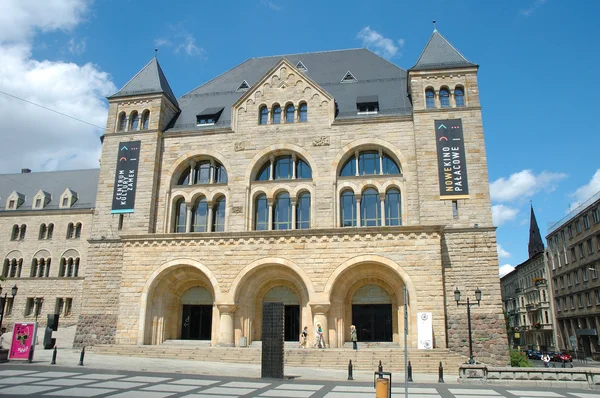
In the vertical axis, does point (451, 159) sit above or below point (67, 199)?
below

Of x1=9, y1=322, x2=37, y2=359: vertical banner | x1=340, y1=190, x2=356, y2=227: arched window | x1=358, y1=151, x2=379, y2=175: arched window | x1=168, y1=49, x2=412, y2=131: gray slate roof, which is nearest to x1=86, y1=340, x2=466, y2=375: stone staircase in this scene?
x1=9, y1=322, x2=37, y2=359: vertical banner

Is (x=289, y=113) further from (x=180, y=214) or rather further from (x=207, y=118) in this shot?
(x=180, y=214)

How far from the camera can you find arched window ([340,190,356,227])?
28.6m

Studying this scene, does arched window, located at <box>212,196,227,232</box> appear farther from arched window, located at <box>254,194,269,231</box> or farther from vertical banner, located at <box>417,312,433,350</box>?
vertical banner, located at <box>417,312,433,350</box>

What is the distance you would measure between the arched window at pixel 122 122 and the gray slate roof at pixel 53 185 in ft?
63.9

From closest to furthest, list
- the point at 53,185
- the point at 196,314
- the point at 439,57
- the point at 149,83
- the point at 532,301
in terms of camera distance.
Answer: the point at 196,314
the point at 439,57
the point at 149,83
the point at 53,185
the point at 532,301

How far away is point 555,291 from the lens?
193 feet

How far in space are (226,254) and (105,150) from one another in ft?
39.9

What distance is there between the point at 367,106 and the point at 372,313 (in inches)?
517

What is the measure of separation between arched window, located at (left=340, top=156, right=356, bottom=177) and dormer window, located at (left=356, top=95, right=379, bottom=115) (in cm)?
326

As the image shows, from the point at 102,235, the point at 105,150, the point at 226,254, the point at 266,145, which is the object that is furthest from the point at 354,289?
the point at 105,150

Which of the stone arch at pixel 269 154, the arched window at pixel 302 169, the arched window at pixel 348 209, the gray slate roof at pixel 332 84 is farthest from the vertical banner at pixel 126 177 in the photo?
the arched window at pixel 348 209

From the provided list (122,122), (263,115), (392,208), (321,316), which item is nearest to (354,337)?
(321,316)

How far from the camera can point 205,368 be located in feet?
65.2
